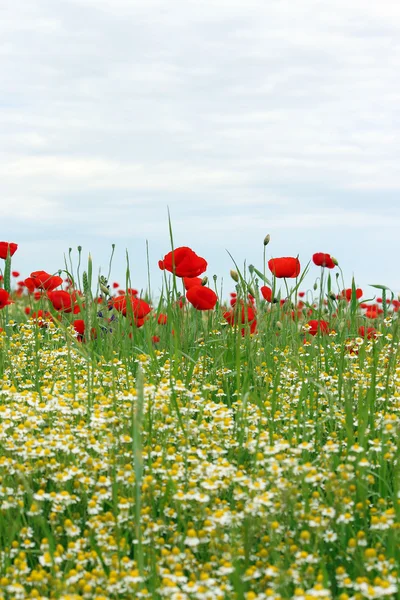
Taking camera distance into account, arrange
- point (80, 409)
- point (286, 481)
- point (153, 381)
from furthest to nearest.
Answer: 1. point (153, 381)
2. point (80, 409)
3. point (286, 481)

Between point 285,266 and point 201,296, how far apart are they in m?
0.87

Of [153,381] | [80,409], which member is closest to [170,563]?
[80,409]

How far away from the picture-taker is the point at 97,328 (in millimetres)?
5641

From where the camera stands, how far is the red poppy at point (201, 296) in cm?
479

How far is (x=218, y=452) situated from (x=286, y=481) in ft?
1.09

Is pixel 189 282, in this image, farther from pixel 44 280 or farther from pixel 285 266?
pixel 44 280

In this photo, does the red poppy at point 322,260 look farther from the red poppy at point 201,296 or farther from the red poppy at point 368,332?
the red poppy at point 201,296

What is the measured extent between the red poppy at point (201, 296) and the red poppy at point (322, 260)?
144 cm

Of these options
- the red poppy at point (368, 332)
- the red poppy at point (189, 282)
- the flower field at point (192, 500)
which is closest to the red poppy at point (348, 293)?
the red poppy at point (368, 332)

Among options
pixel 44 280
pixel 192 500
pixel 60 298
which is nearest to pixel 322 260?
pixel 60 298

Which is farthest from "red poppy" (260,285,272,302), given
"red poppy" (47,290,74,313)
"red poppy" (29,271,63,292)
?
"red poppy" (29,271,63,292)

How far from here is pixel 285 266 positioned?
213 inches

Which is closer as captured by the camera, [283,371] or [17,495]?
[17,495]

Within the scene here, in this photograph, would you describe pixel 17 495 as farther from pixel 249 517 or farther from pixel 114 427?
pixel 249 517
